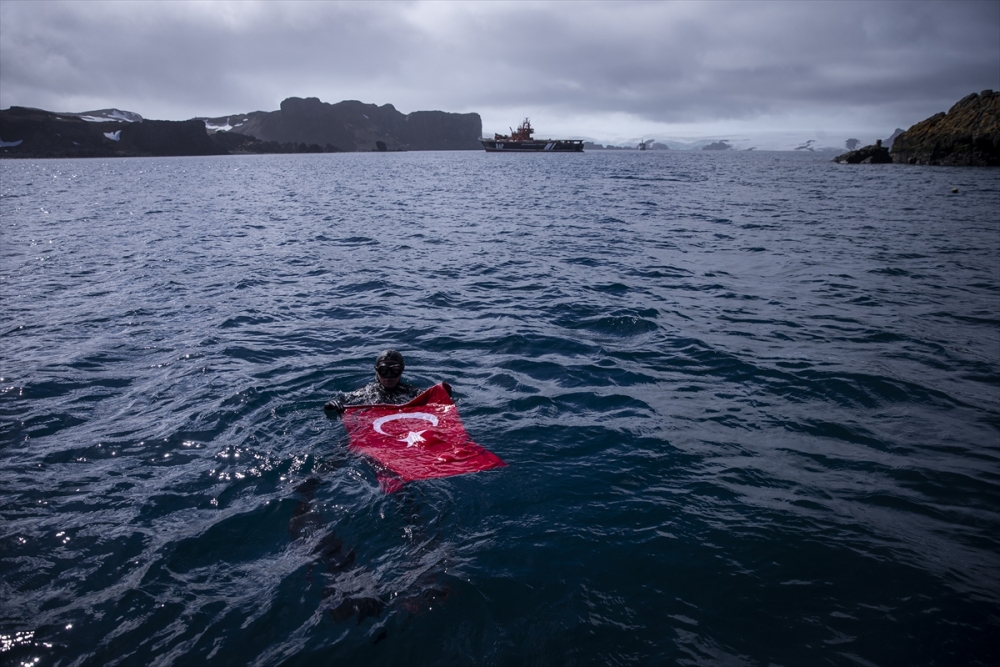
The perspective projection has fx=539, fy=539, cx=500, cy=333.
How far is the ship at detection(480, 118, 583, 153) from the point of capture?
5807 inches

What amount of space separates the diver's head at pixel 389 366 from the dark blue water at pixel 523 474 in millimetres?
1109

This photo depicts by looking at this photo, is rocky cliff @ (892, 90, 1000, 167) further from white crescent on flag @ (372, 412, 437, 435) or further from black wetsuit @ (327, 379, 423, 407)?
white crescent on flag @ (372, 412, 437, 435)

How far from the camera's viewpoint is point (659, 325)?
41.0 ft

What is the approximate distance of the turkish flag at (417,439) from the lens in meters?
7.09

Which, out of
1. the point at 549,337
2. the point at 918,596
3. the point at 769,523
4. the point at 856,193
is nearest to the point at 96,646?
the point at 769,523

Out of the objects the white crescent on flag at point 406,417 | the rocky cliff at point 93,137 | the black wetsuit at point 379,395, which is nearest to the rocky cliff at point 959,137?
the black wetsuit at point 379,395

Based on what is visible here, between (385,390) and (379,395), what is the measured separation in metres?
0.12

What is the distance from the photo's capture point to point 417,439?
25.6 ft

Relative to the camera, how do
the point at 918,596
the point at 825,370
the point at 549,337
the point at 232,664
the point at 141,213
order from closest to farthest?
the point at 232,664 → the point at 918,596 → the point at 825,370 → the point at 549,337 → the point at 141,213

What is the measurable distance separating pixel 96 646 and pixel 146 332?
9.59 metres

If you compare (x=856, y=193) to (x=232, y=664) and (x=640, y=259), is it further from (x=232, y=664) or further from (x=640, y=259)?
(x=232, y=664)

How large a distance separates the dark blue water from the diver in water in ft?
1.75

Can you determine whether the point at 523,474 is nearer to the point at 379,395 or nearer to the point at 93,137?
the point at 379,395

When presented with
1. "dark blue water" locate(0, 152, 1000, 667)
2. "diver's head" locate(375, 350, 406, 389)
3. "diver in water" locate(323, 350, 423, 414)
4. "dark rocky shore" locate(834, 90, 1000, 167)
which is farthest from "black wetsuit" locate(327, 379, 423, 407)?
"dark rocky shore" locate(834, 90, 1000, 167)
